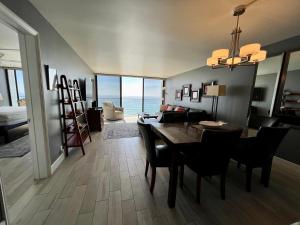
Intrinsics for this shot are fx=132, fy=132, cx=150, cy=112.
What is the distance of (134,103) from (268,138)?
7.54 meters

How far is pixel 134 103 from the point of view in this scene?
8.71 metres

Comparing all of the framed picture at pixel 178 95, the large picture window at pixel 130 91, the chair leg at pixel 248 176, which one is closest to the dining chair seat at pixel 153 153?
the chair leg at pixel 248 176

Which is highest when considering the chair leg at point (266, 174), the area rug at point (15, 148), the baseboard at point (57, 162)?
the chair leg at point (266, 174)

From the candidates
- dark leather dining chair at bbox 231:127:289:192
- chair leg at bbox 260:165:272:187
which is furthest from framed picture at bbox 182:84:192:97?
chair leg at bbox 260:165:272:187

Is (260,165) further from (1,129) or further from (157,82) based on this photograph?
(157,82)

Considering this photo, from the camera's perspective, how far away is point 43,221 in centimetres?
135

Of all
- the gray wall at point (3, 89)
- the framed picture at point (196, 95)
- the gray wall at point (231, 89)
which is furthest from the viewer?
the framed picture at point (196, 95)

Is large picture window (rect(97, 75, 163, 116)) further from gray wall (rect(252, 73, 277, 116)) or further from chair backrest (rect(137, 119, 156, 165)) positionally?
chair backrest (rect(137, 119, 156, 165))

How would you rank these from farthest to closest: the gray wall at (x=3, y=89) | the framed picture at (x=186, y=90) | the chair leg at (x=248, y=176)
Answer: the framed picture at (x=186, y=90)
the gray wall at (x=3, y=89)
the chair leg at (x=248, y=176)

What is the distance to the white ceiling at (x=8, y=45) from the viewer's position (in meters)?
2.68

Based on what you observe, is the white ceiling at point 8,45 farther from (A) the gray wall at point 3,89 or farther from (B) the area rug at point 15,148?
(B) the area rug at point 15,148

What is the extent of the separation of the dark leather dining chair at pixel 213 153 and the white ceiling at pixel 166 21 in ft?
5.12

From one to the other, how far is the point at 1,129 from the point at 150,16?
4.39m

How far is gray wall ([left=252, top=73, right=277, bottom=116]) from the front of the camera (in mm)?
2863
